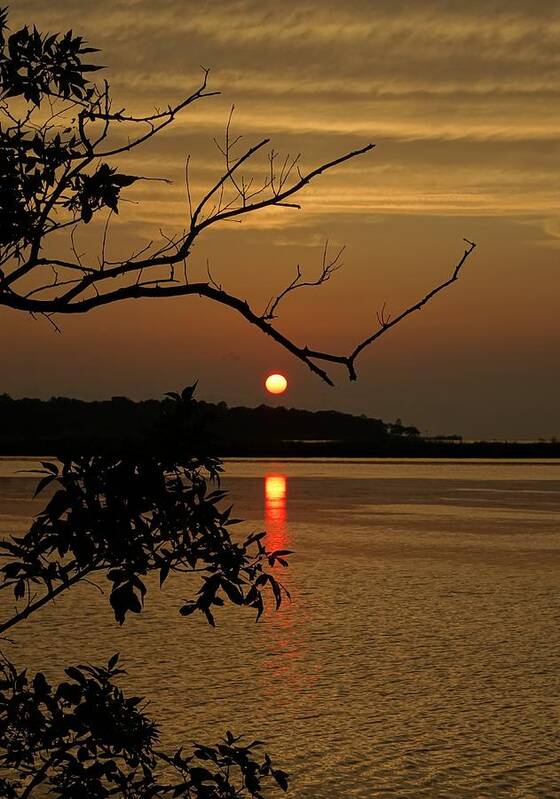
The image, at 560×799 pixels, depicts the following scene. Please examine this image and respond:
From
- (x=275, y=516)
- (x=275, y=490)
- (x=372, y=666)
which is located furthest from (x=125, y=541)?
(x=275, y=490)

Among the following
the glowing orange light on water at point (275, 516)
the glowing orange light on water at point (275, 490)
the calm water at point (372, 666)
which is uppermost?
the glowing orange light on water at point (275, 490)

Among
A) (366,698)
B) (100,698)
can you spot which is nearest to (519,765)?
(366,698)

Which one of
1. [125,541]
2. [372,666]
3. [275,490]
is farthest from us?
[275,490]

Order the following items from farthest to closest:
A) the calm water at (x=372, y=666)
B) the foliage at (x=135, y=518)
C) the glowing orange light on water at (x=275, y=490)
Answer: the glowing orange light on water at (x=275, y=490), the calm water at (x=372, y=666), the foliage at (x=135, y=518)

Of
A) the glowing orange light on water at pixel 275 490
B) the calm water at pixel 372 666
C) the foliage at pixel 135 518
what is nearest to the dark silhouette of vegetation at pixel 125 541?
the foliage at pixel 135 518

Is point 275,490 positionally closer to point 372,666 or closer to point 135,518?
point 372,666

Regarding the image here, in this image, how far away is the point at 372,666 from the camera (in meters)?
11.0

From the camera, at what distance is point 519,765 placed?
7773 mm

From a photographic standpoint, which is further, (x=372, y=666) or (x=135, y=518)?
(x=372, y=666)

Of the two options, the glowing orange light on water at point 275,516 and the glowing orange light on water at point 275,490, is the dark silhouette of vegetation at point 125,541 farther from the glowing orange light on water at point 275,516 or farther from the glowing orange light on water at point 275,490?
the glowing orange light on water at point 275,490

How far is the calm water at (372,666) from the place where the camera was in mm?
7852

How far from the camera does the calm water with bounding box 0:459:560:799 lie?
7.85 metres

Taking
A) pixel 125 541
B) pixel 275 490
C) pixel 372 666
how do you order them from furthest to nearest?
pixel 275 490 < pixel 372 666 < pixel 125 541

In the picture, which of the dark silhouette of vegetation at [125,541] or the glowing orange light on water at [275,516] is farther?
the glowing orange light on water at [275,516]
